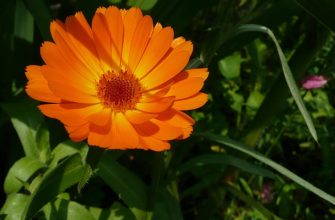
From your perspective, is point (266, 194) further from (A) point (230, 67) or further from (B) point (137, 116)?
(B) point (137, 116)

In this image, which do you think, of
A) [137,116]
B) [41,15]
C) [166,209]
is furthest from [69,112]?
[166,209]

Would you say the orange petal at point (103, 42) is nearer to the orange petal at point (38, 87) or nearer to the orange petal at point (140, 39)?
the orange petal at point (140, 39)

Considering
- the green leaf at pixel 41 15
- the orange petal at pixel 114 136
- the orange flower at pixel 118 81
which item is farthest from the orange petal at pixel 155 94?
the green leaf at pixel 41 15

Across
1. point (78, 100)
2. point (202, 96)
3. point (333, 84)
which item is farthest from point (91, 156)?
point (333, 84)

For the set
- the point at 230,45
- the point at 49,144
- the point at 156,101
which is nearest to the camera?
the point at 156,101

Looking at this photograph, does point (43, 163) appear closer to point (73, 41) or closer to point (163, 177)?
point (73, 41)

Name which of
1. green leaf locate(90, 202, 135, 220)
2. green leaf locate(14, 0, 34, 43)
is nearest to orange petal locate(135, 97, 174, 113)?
green leaf locate(90, 202, 135, 220)
